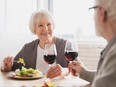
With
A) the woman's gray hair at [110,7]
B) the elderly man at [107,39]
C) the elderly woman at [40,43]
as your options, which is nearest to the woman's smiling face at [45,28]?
the elderly woman at [40,43]

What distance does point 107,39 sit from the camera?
98 centimetres

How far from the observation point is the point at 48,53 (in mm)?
1662

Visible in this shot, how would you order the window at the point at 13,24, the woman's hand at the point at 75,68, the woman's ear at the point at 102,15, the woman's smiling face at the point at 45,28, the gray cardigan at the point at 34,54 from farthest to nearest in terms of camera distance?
the window at the point at 13,24
the woman's smiling face at the point at 45,28
the gray cardigan at the point at 34,54
the woman's hand at the point at 75,68
the woman's ear at the point at 102,15

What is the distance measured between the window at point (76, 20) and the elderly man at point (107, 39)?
257 centimetres

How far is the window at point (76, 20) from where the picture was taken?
3.60m

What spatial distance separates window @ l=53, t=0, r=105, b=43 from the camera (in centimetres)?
360

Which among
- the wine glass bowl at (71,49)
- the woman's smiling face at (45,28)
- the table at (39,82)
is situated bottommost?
the table at (39,82)

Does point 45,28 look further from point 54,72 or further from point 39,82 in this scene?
point 39,82

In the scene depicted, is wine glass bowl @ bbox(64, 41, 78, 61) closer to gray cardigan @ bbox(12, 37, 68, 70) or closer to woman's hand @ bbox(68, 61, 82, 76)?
woman's hand @ bbox(68, 61, 82, 76)

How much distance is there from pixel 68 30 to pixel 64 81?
2.23 meters

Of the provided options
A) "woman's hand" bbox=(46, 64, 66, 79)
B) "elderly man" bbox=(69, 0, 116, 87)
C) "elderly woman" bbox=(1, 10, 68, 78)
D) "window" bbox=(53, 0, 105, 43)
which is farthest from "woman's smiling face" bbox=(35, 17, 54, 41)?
"elderly man" bbox=(69, 0, 116, 87)

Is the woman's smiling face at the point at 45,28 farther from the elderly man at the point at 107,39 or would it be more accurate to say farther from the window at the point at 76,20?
the elderly man at the point at 107,39

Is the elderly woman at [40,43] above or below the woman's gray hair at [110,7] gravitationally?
below

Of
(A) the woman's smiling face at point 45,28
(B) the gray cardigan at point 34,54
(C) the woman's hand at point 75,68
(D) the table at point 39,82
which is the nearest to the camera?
(D) the table at point 39,82
